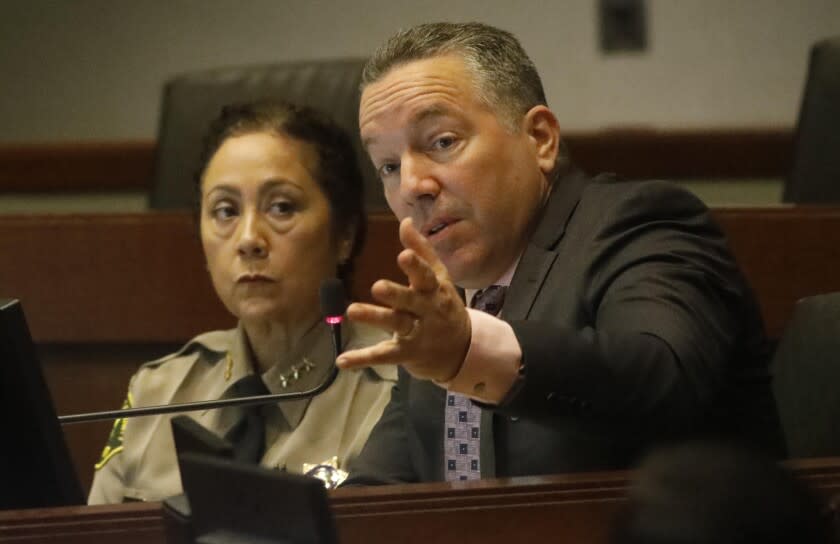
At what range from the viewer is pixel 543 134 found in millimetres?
2043

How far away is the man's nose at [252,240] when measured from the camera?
241 centimetres

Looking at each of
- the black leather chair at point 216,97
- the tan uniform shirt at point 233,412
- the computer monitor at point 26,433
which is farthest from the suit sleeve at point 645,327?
the black leather chair at point 216,97

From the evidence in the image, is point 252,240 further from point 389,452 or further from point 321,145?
point 389,452

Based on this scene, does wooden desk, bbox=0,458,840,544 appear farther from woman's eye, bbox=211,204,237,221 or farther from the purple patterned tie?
woman's eye, bbox=211,204,237,221

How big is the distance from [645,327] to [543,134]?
1.92 ft

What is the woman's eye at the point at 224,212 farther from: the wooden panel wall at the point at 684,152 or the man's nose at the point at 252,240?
the wooden panel wall at the point at 684,152

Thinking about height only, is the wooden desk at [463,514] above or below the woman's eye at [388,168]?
below

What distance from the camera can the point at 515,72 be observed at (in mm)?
2016

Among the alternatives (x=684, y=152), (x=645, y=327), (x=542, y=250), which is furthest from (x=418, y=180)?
(x=684, y=152)

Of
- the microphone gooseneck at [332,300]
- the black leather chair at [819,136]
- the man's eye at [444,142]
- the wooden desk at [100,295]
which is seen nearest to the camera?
the microphone gooseneck at [332,300]

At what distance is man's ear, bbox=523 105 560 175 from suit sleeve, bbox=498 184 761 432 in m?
0.24

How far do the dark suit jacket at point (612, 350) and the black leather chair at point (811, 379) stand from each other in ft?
0.44

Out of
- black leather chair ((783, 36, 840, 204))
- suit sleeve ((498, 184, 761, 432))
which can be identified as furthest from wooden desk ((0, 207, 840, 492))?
black leather chair ((783, 36, 840, 204))

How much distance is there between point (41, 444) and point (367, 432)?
0.87 metres
